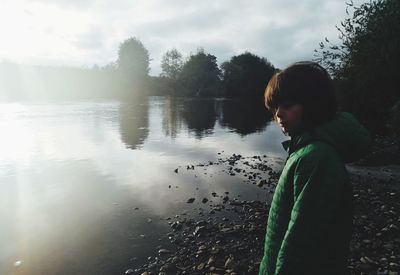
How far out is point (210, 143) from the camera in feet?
93.2

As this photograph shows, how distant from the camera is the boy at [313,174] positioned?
2.58 m

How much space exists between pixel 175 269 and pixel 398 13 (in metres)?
26.7

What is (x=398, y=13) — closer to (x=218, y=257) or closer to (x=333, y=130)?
(x=218, y=257)

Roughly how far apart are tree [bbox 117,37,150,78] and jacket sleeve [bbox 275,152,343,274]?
136499mm

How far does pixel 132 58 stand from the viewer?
134 m

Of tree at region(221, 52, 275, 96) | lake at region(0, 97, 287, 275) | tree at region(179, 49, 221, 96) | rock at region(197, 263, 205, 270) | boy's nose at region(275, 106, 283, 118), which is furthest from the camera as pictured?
tree at region(179, 49, 221, 96)

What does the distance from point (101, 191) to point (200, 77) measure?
373ft

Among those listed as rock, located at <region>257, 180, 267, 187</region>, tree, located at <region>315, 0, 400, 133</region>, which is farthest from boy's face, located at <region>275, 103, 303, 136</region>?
tree, located at <region>315, 0, 400, 133</region>

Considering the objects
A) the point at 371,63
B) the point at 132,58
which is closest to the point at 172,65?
the point at 132,58

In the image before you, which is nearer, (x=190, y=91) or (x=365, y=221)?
(x=365, y=221)

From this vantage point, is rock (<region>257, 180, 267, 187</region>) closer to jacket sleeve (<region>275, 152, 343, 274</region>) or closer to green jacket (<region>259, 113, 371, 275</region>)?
green jacket (<region>259, 113, 371, 275</region>)

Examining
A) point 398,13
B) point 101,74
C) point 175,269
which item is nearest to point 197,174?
point 175,269

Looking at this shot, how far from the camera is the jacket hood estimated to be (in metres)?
2.74

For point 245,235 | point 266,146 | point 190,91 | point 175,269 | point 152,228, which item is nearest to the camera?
point 175,269
